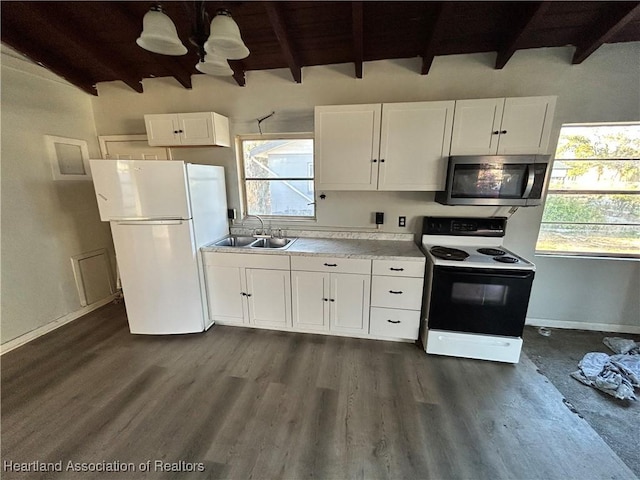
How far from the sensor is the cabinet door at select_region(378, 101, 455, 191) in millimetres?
2338

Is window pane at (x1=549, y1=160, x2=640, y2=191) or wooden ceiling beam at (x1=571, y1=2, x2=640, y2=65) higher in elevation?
wooden ceiling beam at (x1=571, y1=2, x2=640, y2=65)

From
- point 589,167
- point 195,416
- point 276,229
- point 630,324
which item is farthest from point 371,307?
point 630,324

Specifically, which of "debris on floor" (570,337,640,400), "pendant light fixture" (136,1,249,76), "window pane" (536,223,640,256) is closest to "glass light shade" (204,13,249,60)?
"pendant light fixture" (136,1,249,76)

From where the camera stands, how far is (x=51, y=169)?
2797mm

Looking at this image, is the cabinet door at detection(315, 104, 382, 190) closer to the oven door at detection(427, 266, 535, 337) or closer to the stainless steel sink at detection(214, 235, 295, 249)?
the stainless steel sink at detection(214, 235, 295, 249)

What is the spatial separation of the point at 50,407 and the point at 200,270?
1.39 m

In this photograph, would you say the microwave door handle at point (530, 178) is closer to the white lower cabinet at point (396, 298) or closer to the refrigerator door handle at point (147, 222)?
the white lower cabinet at point (396, 298)

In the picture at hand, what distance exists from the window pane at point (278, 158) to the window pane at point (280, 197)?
89 mm

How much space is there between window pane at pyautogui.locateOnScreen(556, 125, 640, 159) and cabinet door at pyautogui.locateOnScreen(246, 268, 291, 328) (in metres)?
2.98

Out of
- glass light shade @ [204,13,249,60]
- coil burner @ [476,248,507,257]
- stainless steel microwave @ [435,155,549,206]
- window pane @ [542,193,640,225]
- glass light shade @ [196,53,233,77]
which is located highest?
glass light shade @ [204,13,249,60]

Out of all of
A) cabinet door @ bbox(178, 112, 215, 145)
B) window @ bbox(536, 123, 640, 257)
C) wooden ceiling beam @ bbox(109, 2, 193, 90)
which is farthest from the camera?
cabinet door @ bbox(178, 112, 215, 145)

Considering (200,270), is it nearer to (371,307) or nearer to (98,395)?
(98,395)

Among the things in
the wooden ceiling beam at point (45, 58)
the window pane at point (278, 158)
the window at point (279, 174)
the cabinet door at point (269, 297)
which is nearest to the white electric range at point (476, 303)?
the cabinet door at point (269, 297)

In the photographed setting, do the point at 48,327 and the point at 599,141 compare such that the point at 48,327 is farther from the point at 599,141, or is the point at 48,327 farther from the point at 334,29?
the point at 599,141
